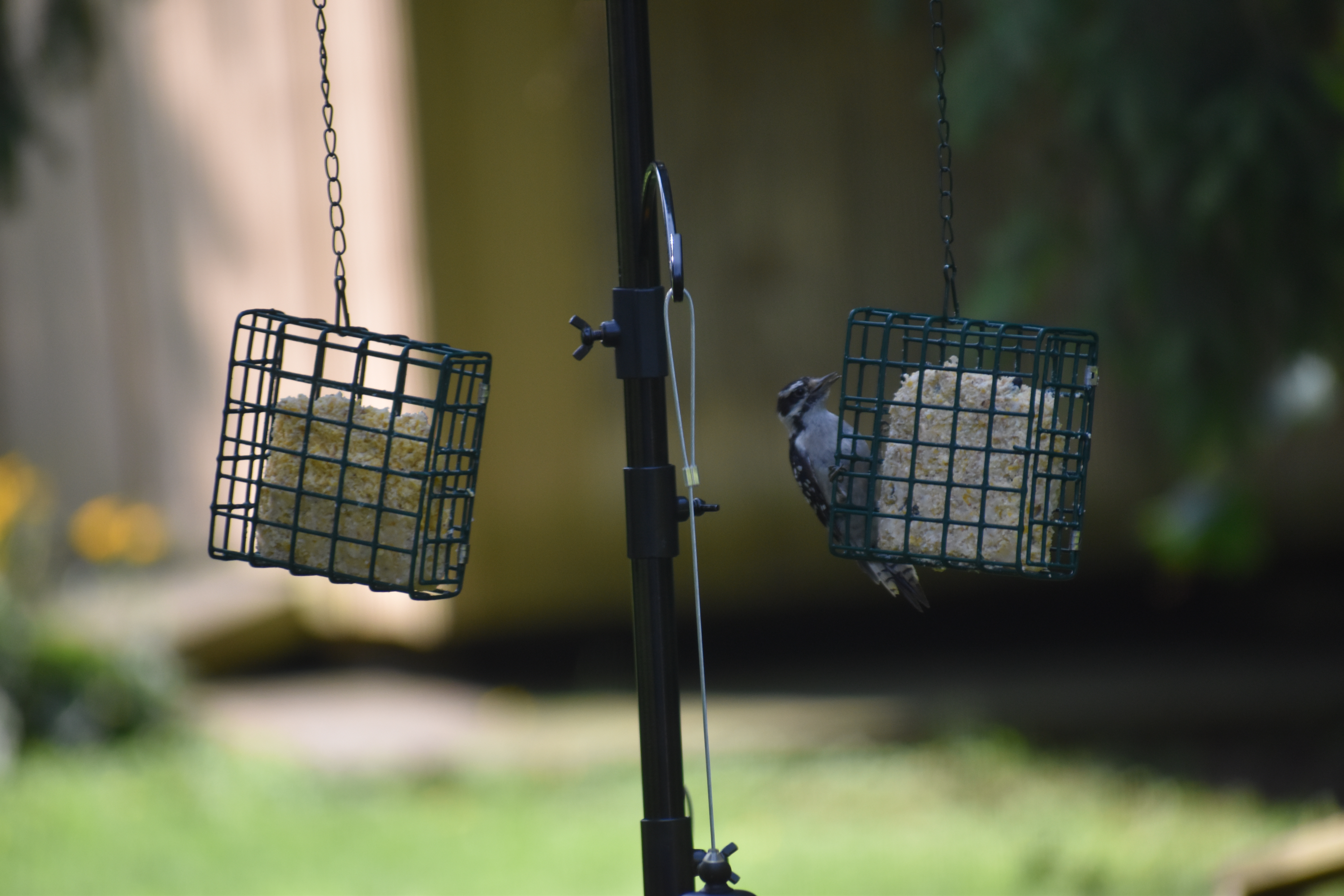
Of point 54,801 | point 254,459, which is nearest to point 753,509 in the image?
point 54,801

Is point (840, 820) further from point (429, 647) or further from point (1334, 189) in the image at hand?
point (1334, 189)

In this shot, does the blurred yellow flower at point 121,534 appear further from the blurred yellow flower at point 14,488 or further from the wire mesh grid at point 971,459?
the wire mesh grid at point 971,459

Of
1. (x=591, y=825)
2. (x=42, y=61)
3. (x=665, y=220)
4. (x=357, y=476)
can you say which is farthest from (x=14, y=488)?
(x=665, y=220)

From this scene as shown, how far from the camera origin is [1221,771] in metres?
6.33

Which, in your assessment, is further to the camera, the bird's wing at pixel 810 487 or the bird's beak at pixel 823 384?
the bird's wing at pixel 810 487

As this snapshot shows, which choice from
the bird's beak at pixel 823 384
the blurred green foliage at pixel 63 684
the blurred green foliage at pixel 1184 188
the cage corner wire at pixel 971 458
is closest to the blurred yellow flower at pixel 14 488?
the blurred green foliage at pixel 63 684

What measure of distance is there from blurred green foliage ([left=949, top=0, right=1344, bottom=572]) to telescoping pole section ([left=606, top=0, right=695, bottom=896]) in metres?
2.33

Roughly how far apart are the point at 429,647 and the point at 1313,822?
421 centimetres

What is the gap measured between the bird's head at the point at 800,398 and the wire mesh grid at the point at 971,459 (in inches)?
12.4

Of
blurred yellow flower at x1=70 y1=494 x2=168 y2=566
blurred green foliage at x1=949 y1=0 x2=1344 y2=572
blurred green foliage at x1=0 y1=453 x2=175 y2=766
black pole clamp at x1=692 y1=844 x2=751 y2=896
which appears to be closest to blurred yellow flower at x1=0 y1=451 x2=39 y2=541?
blurred green foliage at x1=0 y1=453 x2=175 y2=766

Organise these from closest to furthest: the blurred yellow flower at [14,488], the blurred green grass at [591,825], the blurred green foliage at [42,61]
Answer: the blurred green foliage at [42,61]
the blurred green grass at [591,825]
the blurred yellow flower at [14,488]

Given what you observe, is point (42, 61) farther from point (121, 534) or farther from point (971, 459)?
point (971, 459)

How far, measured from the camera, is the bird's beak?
9.44 ft

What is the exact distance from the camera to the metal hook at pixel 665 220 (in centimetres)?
205
